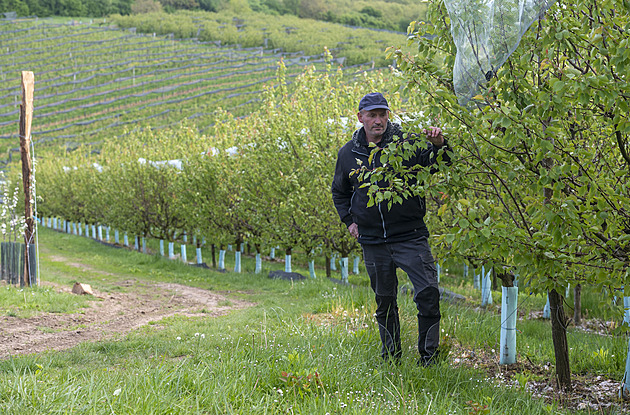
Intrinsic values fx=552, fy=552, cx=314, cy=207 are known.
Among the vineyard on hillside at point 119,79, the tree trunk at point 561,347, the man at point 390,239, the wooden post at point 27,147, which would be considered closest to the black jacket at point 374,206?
the man at point 390,239

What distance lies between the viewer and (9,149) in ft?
204

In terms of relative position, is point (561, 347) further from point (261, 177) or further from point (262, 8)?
point (262, 8)

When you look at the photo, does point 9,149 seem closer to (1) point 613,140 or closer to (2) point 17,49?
(2) point 17,49

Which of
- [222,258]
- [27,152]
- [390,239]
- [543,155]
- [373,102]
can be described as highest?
[373,102]

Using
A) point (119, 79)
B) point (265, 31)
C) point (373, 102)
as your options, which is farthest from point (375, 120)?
point (265, 31)

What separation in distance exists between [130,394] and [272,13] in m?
141

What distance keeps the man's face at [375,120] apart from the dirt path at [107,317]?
3753mm

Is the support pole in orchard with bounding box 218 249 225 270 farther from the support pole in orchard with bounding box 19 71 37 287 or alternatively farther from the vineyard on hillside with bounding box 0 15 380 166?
the vineyard on hillside with bounding box 0 15 380 166

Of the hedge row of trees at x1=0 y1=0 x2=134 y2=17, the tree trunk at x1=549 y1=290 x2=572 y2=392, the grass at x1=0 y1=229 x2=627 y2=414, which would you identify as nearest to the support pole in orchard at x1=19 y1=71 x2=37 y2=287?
the grass at x1=0 y1=229 x2=627 y2=414

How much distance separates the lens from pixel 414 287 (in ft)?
14.8

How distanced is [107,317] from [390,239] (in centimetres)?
583

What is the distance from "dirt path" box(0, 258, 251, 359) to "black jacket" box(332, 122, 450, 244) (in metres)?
3.32

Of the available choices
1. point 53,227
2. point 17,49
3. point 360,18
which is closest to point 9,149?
point 53,227

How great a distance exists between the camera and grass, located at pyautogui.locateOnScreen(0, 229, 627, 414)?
3.36 metres
